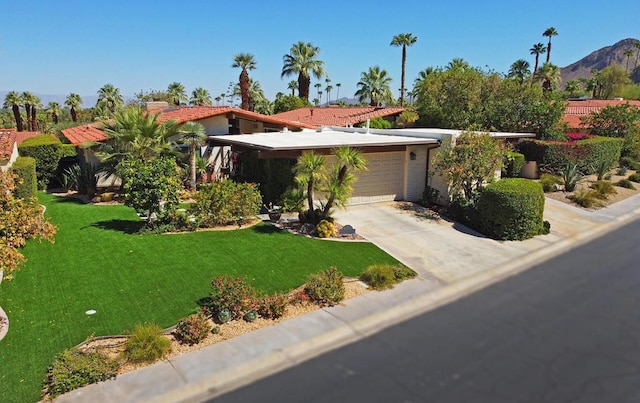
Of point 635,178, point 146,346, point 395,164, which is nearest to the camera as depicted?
point 146,346

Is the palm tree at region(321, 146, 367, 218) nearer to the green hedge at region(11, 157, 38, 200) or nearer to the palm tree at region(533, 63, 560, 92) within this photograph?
the green hedge at region(11, 157, 38, 200)

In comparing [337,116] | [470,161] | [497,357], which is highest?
[337,116]

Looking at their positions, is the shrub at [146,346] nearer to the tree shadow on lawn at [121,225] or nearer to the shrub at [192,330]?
the shrub at [192,330]

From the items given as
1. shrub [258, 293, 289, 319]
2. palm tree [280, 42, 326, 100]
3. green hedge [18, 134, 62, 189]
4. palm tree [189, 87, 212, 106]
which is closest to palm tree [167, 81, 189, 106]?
palm tree [189, 87, 212, 106]

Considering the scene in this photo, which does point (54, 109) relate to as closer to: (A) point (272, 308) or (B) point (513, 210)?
(A) point (272, 308)

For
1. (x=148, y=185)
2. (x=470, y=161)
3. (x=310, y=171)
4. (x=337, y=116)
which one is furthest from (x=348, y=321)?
(x=337, y=116)

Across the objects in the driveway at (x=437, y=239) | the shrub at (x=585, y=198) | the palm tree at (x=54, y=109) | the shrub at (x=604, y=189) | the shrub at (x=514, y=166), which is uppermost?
the palm tree at (x=54, y=109)

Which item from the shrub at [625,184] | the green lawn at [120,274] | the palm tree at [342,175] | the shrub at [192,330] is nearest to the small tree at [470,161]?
the palm tree at [342,175]
